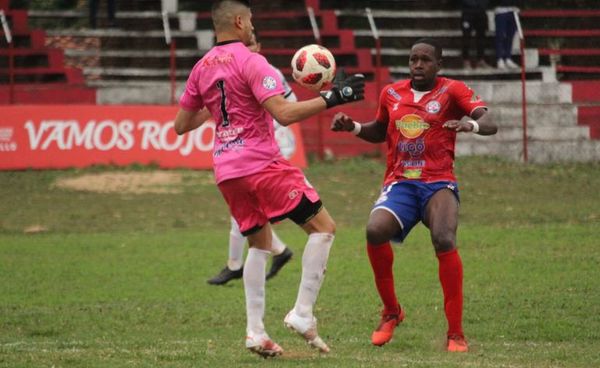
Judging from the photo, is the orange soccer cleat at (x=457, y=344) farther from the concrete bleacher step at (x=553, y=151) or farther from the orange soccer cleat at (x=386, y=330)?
the concrete bleacher step at (x=553, y=151)

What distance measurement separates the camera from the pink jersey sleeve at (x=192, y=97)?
879cm

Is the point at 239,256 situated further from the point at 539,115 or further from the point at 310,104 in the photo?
the point at 539,115

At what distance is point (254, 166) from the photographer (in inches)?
336

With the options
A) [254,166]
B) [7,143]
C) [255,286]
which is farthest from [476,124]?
[7,143]

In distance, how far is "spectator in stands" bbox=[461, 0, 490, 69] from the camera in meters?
26.0

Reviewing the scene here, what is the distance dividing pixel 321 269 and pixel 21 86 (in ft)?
58.4

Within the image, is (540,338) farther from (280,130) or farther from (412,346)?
(280,130)

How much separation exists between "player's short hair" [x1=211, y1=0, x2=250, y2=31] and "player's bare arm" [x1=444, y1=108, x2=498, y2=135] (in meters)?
1.64

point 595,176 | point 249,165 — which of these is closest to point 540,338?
point 249,165

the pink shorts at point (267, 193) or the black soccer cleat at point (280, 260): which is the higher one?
the pink shorts at point (267, 193)

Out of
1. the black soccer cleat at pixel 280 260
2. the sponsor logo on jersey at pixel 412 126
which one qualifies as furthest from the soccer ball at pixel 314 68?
the black soccer cleat at pixel 280 260

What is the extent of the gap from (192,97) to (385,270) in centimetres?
198

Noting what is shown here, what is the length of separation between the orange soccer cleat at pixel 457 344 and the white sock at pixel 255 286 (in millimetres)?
1428

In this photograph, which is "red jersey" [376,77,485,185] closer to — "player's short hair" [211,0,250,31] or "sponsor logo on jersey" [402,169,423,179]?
"sponsor logo on jersey" [402,169,423,179]
